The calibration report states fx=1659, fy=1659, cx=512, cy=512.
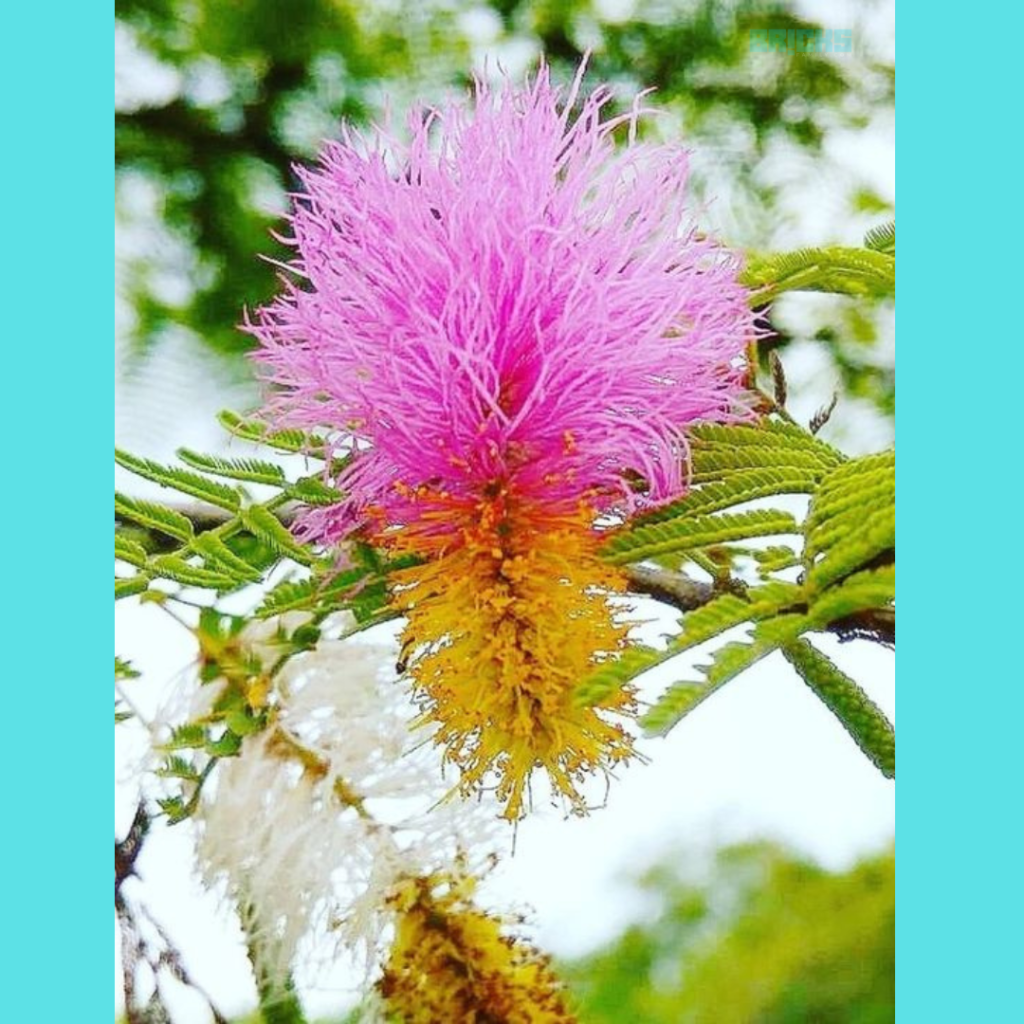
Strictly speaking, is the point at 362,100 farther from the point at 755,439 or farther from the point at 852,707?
the point at 852,707

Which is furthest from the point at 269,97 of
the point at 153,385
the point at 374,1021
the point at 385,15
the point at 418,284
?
the point at 374,1021

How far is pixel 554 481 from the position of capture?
129 centimetres

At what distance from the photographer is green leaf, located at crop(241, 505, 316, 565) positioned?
4.55 ft

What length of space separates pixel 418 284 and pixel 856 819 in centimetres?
62

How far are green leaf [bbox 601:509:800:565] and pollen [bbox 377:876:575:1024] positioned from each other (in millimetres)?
352

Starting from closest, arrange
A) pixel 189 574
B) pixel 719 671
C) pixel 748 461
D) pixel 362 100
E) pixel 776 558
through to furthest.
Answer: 1. pixel 719 671
2. pixel 776 558
3. pixel 748 461
4. pixel 189 574
5. pixel 362 100

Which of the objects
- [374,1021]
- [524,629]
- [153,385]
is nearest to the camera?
[524,629]

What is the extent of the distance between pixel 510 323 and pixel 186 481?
37 cm

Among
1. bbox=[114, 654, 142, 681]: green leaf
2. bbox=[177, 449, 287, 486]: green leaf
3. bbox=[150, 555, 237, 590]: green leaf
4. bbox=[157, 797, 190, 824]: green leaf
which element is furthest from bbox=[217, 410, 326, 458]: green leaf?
bbox=[157, 797, 190, 824]: green leaf

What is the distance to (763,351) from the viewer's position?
1466mm

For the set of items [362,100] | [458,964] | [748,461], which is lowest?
[458,964]

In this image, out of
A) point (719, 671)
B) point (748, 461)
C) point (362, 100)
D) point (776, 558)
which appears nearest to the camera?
point (719, 671)

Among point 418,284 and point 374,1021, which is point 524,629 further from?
point 374,1021

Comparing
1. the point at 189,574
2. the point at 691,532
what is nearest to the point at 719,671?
the point at 691,532
